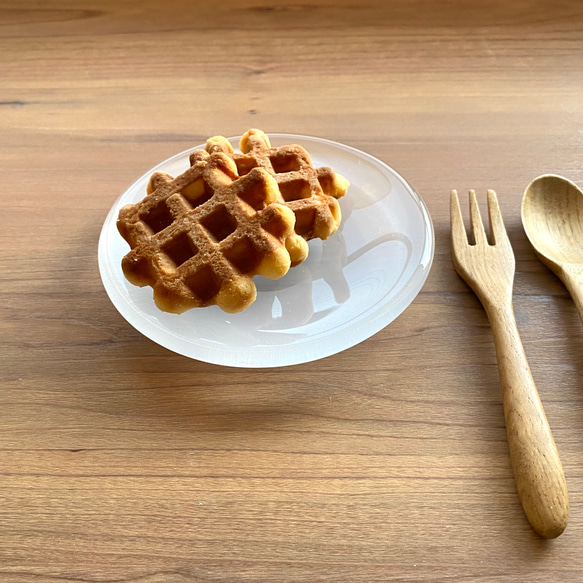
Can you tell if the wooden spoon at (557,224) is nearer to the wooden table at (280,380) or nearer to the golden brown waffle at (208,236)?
the wooden table at (280,380)

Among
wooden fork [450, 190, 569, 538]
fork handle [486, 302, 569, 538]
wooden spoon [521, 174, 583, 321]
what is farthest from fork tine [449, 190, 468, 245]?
fork handle [486, 302, 569, 538]

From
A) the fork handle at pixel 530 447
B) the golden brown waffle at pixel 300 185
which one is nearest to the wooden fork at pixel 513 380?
the fork handle at pixel 530 447

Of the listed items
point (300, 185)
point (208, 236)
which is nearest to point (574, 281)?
point (300, 185)

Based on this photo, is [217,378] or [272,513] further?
[217,378]

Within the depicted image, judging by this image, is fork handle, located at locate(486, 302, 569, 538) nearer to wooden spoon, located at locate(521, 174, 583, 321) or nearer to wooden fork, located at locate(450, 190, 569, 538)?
wooden fork, located at locate(450, 190, 569, 538)

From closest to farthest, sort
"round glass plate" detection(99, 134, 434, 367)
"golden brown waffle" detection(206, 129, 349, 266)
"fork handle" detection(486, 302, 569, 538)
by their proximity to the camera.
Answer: "fork handle" detection(486, 302, 569, 538) < "round glass plate" detection(99, 134, 434, 367) < "golden brown waffle" detection(206, 129, 349, 266)

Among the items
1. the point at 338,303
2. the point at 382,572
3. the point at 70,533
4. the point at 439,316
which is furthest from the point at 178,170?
the point at 382,572

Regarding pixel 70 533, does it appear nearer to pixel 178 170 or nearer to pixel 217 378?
pixel 217 378
